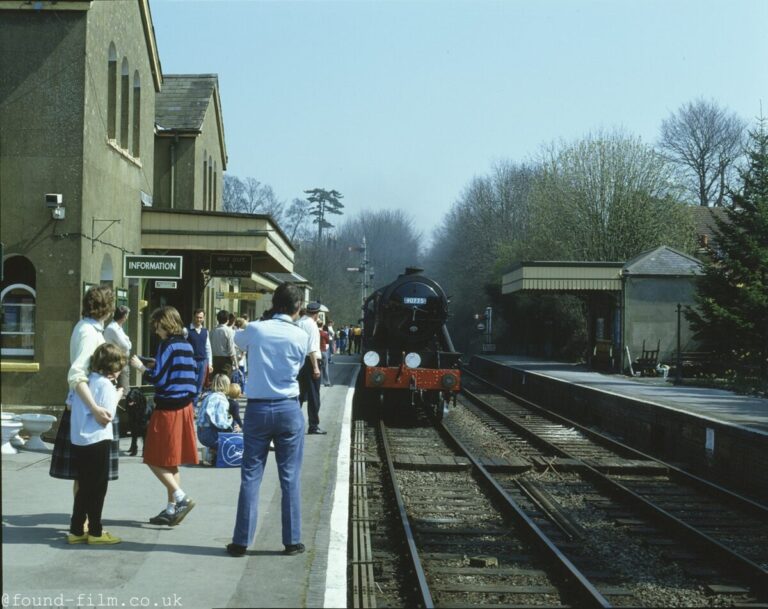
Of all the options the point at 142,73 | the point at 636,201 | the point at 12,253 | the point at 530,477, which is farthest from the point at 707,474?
the point at 636,201

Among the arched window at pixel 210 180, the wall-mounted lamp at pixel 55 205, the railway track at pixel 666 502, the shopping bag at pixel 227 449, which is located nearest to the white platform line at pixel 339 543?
the shopping bag at pixel 227 449

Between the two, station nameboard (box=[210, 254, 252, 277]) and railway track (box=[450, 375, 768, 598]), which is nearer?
railway track (box=[450, 375, 768, 598])

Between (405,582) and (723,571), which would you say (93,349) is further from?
(723,571)

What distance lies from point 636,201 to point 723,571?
33.7 m

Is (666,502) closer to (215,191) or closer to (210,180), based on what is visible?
(210,180)

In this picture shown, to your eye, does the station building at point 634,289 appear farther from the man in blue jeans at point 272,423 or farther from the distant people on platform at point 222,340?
the man in blue jeans at point 272,423

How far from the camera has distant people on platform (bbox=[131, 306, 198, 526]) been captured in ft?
22.9

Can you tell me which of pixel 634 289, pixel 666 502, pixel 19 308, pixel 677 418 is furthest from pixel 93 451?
pixel 634 289

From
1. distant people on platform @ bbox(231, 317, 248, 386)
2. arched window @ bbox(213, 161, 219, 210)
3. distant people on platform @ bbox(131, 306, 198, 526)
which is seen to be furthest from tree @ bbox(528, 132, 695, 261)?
distant people on platform @ bbox(131, 306, 198, 526)

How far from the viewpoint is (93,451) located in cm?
650

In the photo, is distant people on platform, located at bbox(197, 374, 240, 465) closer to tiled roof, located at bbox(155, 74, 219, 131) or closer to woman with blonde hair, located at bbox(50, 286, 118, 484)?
woman with blonde hair, located at bbox(50, 286, 118, 484)

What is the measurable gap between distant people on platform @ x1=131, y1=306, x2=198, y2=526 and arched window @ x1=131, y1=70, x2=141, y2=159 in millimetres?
10269

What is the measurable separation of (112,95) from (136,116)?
72.7 inches

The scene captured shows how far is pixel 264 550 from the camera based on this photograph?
6.35m
